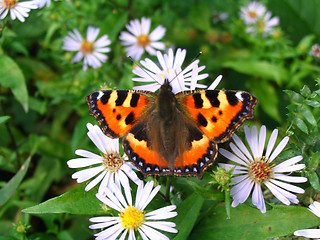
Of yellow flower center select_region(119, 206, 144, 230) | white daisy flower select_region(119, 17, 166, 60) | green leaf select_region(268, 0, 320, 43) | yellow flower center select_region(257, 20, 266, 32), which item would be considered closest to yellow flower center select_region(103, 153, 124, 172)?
yellow flower center select_region(119, 206, 144, 230)

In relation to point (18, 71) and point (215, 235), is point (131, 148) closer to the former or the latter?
point (215, 235)

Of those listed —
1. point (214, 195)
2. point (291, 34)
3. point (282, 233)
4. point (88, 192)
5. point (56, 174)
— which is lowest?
point (282, 233)

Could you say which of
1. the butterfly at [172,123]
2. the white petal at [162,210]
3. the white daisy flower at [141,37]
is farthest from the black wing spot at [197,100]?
the white daisy flower at [141,37]

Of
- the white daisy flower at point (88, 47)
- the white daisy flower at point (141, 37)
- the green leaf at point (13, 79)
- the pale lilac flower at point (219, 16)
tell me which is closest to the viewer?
the green leaf at point (13, 79)

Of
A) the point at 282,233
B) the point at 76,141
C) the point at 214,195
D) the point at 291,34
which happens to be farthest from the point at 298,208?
the point at 291,34

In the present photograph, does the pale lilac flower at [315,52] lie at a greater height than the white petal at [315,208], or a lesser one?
greater

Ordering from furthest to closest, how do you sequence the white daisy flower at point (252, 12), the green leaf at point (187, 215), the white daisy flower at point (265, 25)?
1. the white daisy flower at point (252, 12)
2. the white daisy flower at point (265, 25)
3. the green leaf at point (187, 215)

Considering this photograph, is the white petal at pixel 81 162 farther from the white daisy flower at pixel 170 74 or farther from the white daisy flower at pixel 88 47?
the white daisy flower at pixel 88 47
